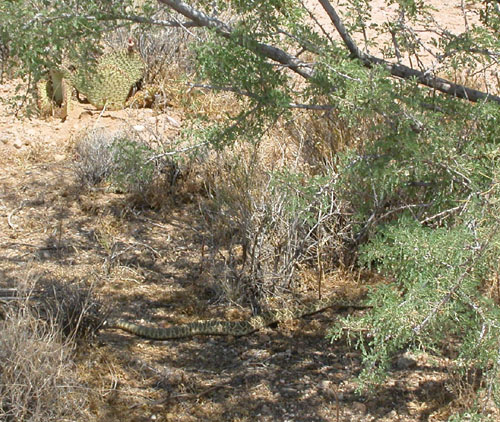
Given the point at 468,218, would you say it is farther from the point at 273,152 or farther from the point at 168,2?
the point at 273,152

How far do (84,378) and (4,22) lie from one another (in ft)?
6.47

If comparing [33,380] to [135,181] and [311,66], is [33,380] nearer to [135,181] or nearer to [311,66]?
[311,66]

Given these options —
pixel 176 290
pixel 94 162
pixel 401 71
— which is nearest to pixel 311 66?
pixel 401 71

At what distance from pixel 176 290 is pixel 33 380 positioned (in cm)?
198

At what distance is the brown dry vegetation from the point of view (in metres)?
3.90

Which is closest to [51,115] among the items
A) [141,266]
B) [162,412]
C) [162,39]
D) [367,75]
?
[162,39]

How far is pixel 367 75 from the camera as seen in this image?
10.3 feet

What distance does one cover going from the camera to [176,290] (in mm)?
5387

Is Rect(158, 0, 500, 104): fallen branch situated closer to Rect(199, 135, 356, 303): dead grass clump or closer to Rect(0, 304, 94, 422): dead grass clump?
Rect(199, 135, 356, 303): dead grass clump

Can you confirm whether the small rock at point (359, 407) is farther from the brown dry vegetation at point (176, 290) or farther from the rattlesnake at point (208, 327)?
the rattlesnake at point (208, 327)

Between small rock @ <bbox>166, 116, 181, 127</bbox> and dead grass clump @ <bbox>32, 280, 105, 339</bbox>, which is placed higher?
small rock @ <bbox>166, 116, 181, 127</bbox>

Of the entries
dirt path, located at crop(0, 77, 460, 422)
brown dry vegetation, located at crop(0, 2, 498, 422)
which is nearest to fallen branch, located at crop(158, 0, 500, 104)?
brown dry vegetation, located at crop(0, 2, 498, 422)

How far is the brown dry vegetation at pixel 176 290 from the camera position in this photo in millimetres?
3900

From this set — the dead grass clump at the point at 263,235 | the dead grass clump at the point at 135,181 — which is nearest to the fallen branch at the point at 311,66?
the dead grass clump at the point at 263,235
